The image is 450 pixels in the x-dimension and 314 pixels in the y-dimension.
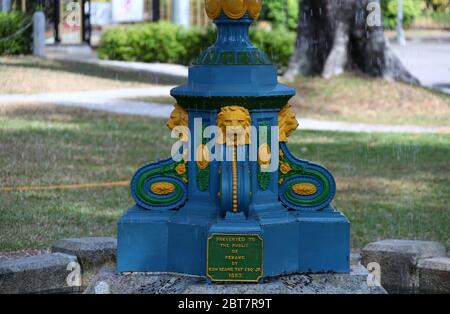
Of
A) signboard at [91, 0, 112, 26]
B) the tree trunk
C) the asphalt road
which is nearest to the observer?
the tree trunk

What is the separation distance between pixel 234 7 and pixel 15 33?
22.8 m

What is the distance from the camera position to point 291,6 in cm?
4494

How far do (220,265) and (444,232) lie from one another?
3644 mm

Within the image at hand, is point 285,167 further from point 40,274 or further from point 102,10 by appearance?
point 102,10

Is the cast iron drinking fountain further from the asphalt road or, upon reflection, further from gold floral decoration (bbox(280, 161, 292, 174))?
the asphalt road

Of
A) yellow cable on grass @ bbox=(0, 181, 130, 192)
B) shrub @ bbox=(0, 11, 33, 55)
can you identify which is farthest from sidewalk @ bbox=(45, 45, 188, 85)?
yellow cable on grass @ bbox=(0, 181, 130, 192)

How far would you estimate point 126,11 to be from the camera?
36000 millimetres

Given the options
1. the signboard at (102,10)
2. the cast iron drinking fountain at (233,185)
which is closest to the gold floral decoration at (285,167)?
the cast iron drinking fountain at (233,185)

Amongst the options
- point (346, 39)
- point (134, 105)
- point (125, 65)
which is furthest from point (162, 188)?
point (125, 65)

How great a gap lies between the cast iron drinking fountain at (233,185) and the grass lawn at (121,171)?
2.25 metres

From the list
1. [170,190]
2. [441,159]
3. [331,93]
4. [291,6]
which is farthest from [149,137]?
[291,6]

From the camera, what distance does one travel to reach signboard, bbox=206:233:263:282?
20.7 feet

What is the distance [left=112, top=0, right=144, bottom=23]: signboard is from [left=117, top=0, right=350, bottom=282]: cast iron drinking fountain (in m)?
29.4
